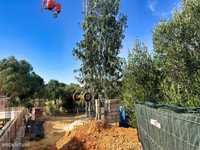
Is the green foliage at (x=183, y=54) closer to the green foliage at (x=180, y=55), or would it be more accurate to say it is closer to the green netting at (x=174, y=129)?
the green foliage at (x=180, y=55)

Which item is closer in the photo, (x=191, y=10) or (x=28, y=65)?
(x=191, y=10)

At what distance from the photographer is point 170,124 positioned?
650 cm

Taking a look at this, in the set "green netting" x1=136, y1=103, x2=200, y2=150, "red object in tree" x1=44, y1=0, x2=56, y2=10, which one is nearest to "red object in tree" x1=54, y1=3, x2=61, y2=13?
"red object in tree" x1=44, y1=0, x2=56, y2=10

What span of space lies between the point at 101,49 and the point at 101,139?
1245cm

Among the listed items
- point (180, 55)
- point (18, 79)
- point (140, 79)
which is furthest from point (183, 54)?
point (18, 79)

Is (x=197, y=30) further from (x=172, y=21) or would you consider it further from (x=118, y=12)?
(x=118, y=12)

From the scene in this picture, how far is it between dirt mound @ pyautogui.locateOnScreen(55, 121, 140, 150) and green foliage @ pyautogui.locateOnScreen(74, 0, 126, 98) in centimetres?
968

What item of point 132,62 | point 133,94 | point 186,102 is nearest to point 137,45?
point 132,62

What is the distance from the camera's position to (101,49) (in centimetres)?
2664

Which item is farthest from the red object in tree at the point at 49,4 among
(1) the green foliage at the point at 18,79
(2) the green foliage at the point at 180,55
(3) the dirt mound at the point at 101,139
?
(1) the green foliage at the point at 18,79

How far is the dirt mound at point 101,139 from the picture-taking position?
47.0 ft

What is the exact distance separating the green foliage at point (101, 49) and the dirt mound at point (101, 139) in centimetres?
968

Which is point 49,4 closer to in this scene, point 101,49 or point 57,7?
point 57,7

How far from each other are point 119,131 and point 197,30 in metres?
6.16
